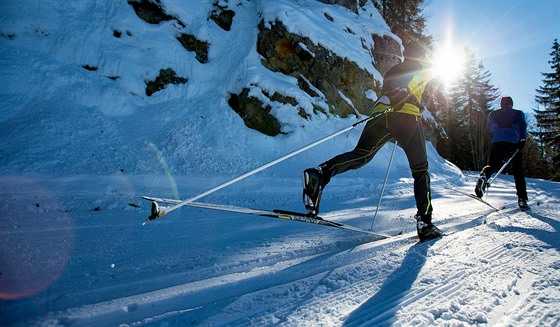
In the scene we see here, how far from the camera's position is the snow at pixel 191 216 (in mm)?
1318

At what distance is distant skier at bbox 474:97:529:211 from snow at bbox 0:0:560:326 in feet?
1.70

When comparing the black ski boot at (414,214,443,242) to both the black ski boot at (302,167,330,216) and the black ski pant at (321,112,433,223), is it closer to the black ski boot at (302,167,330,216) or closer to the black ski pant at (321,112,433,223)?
the black ski pant at (321,112,433,223)

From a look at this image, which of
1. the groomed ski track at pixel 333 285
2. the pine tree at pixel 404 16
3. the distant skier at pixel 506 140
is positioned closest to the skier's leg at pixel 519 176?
the distant skier at pixel 506 140

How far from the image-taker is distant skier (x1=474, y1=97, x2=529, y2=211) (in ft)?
15.8

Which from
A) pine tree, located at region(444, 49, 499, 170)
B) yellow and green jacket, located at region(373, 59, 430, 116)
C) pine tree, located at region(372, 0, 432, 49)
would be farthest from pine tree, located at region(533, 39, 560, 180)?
yellow and green jacket, located at region(373, 59, 430, 116)

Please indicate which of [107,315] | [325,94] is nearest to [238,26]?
[325,94]

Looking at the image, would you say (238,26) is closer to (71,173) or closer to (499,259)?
(71,173)

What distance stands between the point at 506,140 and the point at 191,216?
5.45m

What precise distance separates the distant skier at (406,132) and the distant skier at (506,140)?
296 centimetres

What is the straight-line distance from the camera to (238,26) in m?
10.3

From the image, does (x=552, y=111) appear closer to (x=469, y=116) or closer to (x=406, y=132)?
(x=469, y=116)

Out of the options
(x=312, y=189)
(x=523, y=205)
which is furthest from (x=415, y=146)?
(x=523, y=205)

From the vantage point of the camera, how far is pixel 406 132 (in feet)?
8.72

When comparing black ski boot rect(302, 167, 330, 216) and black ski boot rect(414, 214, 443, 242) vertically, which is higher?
black ski boot rect(302, 167, 330, 216)
